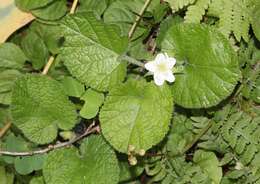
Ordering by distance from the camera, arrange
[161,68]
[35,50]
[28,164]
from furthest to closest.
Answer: [35,50] < [28,164] < [161,68]

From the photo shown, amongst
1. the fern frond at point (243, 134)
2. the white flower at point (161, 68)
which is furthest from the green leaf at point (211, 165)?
the white flower at point (161, 68)

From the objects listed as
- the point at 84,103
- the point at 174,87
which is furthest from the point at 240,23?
the point at 84,103

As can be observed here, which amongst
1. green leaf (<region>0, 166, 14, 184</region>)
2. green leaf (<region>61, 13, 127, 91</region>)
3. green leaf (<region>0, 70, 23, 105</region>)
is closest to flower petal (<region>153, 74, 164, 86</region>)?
green leaf (<region>61, 13, 127, 91</region>)

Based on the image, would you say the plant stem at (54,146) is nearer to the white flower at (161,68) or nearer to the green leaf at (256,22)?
the white flower at (161,68)

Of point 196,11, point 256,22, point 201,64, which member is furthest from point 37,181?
point 256,22

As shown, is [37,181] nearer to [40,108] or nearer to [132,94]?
[40,108]

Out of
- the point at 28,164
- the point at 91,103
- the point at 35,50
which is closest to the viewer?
the point at 91,103
